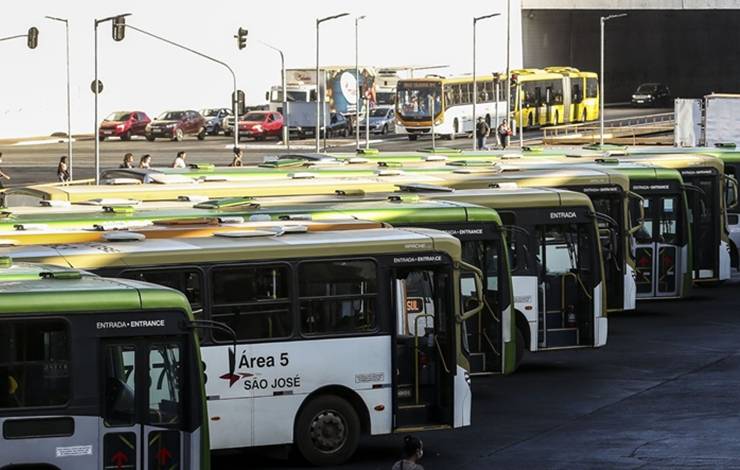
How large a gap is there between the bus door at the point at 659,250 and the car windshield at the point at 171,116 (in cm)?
6007

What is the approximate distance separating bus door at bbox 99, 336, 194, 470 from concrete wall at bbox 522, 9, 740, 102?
99.6 metres

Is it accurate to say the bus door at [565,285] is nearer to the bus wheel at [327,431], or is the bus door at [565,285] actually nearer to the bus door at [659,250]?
the bus door at [659,250]

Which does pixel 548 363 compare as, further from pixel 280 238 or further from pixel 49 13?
pixel 49 13

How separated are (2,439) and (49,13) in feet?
266

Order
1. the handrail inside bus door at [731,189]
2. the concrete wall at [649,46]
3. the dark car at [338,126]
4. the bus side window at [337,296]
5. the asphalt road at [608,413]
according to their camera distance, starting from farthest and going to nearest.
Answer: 1. the concrete wall at [649,46]
2. the dark car at [338,126]
3. the handrail inside bus door at [731,189]
4. the asphalt road at [608,413]
5. the bus side window at [337,296]

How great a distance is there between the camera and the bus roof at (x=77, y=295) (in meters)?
14.0

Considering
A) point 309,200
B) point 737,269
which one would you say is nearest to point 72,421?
point 309,200

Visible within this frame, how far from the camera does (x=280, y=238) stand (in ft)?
61.2

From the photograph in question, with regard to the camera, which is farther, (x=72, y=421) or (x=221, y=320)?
(x=221, y=320)

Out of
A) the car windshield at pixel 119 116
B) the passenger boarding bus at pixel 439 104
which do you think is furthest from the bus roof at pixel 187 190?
the car windshield at pixel 119 116

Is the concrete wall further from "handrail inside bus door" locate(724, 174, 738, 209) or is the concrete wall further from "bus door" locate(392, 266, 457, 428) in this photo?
"bus door" locate(392, 266, 457, 428)

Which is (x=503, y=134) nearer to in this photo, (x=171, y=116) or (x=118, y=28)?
→ (x=118, y=28)

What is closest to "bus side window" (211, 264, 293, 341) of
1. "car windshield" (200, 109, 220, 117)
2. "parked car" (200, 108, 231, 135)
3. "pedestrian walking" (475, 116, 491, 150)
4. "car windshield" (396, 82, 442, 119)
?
"pedestrian walking" (475, 116, 491, 150)

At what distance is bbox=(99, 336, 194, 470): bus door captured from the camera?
47.2ft
